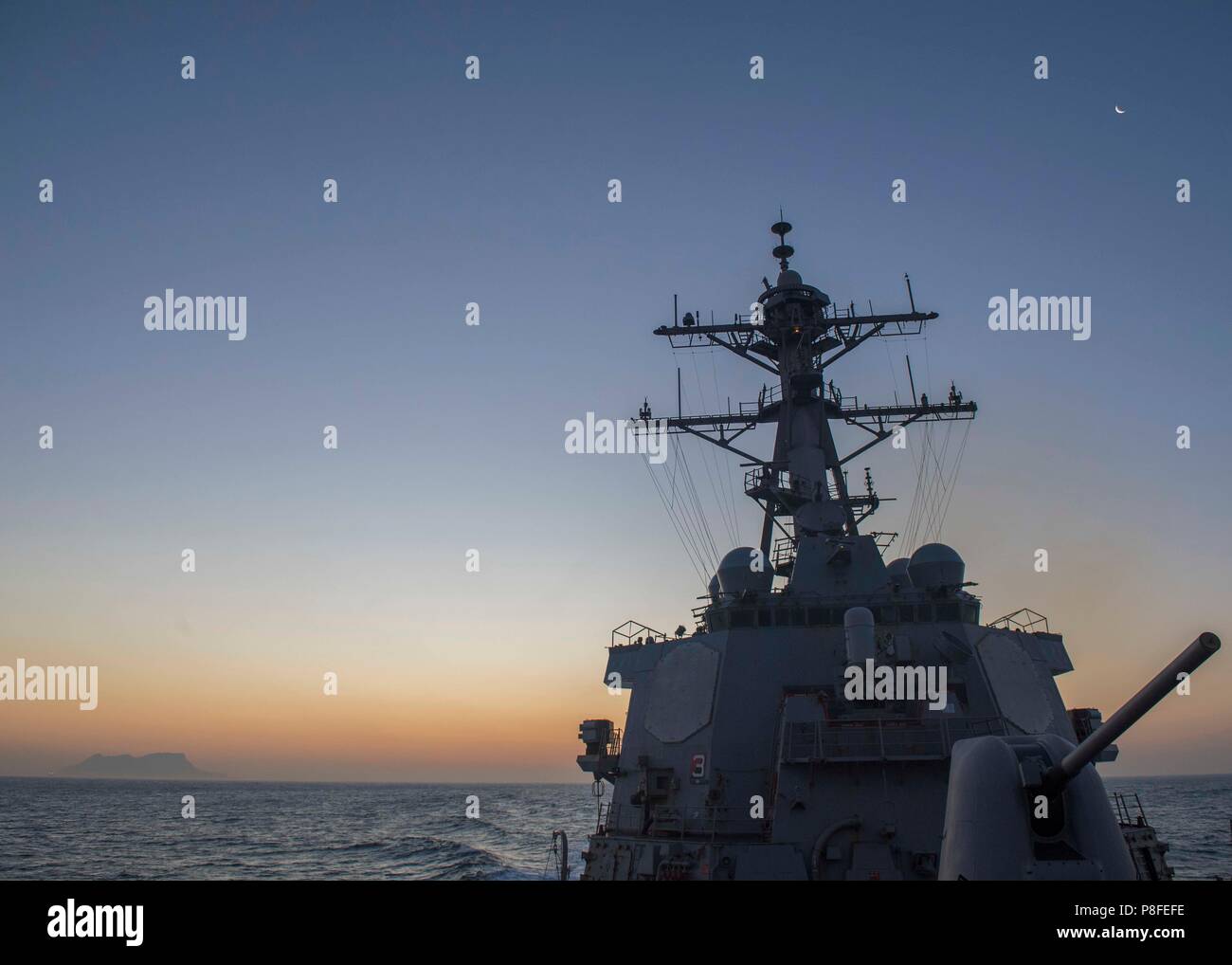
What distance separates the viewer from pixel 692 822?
42.5 ft

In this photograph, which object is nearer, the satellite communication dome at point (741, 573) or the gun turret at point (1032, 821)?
the gun turret at point (1032, 821)

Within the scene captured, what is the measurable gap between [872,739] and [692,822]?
10.3 ft

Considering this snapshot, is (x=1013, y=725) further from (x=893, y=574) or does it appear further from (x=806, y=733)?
(x=893, y=574)

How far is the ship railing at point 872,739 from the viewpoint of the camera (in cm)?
1177

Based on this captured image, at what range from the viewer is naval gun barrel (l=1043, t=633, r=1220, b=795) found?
15.3 ft

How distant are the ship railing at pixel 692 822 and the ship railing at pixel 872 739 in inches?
50.7

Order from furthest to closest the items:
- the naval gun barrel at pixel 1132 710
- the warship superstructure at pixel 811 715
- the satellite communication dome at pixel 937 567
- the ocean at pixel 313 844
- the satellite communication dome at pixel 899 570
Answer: the ocean at pixel 313 844, the satellite communication dome at pixel 899 570, the satellite communication dome at pixel 937 567, the warship superstructure at pixel 811 715, the naval gun barrel at pixel 1132 710

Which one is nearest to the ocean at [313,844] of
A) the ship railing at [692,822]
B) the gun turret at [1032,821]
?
the ship railing at [692,822]

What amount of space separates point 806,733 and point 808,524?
5637 mm

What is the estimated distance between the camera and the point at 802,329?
19828mm

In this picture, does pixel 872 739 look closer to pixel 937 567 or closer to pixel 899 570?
pixel 937 567

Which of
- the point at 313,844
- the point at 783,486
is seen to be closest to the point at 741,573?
the point at 783,486

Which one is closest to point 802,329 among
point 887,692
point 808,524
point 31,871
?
point 808,524

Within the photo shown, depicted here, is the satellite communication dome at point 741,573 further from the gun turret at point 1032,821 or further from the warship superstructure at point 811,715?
the gun turret at point 1032,821
